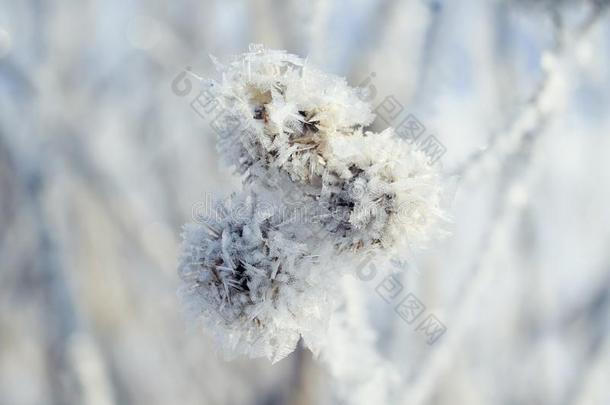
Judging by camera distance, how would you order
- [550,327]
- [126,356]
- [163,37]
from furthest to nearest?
1. [126,356]
2. [163,37]
3. [550,327]

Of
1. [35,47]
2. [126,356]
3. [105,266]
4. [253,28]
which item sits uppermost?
[35,47]

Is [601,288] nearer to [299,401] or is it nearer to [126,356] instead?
[299,401]

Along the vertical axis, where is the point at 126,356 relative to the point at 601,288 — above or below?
above

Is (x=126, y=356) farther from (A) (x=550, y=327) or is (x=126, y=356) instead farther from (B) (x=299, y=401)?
(A) (x=550, y=327)

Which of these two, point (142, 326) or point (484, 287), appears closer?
point (484, 287)

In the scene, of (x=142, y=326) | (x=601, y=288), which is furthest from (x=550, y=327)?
(x=142, y=326)

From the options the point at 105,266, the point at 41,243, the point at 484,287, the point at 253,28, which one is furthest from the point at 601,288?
the point at 105,266

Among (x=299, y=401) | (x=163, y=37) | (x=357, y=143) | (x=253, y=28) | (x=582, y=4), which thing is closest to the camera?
(x=357, y=143)
